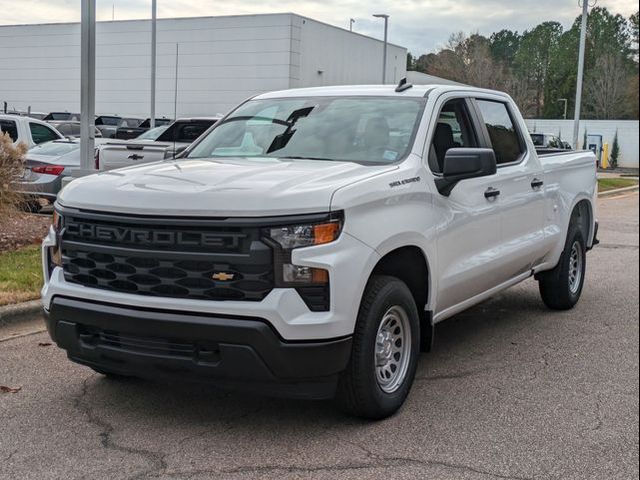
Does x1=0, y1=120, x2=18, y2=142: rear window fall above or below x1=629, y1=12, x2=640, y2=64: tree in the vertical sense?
below

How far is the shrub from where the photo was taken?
9.11 metres

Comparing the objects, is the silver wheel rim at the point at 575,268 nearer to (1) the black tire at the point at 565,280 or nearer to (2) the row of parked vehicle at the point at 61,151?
(1) the black tire at the point at 565,280

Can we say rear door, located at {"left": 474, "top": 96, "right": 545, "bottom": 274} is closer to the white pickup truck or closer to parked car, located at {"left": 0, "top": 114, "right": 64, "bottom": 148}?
the white pickup truck

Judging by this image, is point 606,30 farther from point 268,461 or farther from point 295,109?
point 295,109

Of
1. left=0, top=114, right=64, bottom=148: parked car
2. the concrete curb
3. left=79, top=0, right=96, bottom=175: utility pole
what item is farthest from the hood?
left=0, top=114, right=64, bottom=148: parked car

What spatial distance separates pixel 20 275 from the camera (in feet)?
23.3

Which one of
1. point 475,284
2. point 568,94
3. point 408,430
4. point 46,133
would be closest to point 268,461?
point 408,430

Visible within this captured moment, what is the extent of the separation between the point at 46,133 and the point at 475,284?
12002mm

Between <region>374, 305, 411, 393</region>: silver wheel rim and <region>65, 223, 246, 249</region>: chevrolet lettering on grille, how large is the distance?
104cm

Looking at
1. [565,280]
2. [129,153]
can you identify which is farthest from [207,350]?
[129,153]

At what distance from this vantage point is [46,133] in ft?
49.2

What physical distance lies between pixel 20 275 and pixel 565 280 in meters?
5.14

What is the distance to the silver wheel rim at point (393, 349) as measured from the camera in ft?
14.0

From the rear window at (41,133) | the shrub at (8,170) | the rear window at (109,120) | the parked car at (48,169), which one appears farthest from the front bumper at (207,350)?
the rear window at (109,120)
